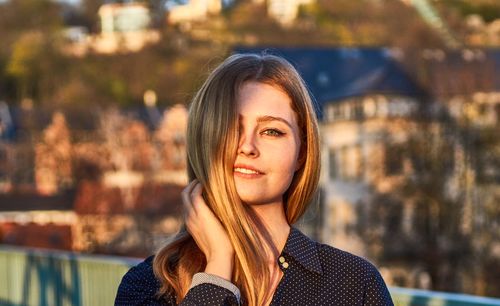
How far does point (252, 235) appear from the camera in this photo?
2.06 meters

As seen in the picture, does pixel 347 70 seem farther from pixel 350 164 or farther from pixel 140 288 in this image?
pixel 140 288

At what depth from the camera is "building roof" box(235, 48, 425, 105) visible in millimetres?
67438

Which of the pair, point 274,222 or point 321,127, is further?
point 321,127

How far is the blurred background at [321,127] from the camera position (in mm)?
47750

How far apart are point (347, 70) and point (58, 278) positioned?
61.0 meters

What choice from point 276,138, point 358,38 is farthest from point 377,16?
point 276,138

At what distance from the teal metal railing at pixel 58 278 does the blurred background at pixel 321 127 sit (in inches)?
0.7

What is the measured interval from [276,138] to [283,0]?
119760 millimetres

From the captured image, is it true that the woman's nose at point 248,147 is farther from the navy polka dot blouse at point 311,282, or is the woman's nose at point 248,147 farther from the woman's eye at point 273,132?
the navy polka dot blouse at point 311,282

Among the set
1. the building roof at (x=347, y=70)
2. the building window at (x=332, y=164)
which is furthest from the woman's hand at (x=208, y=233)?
the building roof at (x=347, y=70)

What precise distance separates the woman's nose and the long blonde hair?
2 centimetres

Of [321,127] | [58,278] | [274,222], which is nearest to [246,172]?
[274,222]

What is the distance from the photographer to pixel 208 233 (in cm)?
208

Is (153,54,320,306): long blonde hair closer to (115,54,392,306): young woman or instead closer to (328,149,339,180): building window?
(115,54,392,306): young woman
